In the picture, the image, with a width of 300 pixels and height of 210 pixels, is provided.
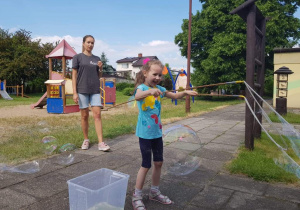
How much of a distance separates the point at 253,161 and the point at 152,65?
2.29 meters

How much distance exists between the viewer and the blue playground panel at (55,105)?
37.2ft

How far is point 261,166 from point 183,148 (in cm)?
112

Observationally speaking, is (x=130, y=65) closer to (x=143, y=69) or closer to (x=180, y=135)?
(x=180, y=135)

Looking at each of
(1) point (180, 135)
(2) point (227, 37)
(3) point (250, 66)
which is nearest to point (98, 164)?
(1) point (180, 135)

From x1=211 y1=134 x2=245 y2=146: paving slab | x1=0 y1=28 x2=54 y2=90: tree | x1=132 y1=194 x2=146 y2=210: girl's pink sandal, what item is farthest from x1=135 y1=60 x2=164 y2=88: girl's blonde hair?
x1=0 y1=28 x2=54 y2=90: tree

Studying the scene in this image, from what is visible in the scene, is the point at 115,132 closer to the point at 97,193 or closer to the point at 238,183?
the point at 238,183

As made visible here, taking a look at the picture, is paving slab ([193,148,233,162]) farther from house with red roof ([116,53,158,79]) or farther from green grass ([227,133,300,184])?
house with red roof ([116,53,158,79])

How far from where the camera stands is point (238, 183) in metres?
3.07

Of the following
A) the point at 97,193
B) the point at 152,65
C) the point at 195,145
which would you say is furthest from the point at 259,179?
the point at 97,193

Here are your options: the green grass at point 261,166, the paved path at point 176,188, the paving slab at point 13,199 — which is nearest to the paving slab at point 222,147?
the green grass at point 261,166

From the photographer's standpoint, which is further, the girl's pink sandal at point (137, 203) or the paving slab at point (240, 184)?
the paving slab at point (240, 184)

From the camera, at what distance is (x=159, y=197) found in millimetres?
2590

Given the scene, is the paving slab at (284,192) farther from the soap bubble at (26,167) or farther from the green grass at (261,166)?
the soap bubble at (26,167)

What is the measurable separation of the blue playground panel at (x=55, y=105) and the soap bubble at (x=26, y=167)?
26.2 ft
